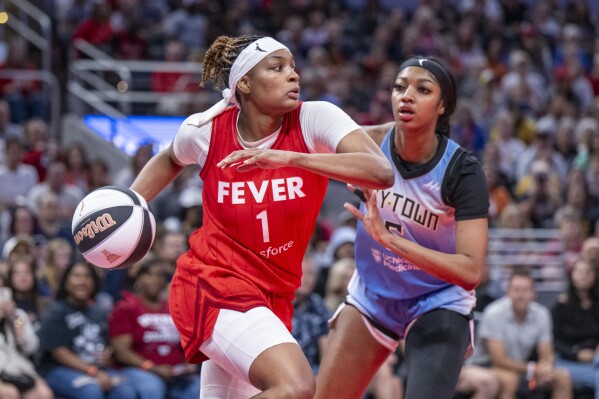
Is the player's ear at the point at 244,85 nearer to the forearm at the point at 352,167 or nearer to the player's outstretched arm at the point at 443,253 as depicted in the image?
the forearm at the point at 352,167

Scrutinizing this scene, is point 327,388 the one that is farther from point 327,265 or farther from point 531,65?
point 531,65

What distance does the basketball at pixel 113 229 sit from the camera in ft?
14.9

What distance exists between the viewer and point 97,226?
179 inches

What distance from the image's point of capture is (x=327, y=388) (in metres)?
5.05

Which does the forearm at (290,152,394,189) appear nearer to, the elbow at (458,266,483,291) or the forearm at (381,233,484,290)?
the forearm at (381,233,484,290)

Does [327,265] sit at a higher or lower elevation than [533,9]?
lower

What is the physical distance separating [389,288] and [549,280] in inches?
268

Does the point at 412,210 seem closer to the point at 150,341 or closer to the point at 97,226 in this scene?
the point at 97,226

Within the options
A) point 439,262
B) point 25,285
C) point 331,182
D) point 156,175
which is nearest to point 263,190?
point 156,175

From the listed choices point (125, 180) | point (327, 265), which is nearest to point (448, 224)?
point (327, 265)

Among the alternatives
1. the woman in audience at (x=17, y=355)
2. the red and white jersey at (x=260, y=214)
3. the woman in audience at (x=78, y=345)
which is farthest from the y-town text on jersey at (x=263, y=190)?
the woman in audience at (x=78, y=345)

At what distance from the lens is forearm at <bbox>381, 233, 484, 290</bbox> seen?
4727 millimetres

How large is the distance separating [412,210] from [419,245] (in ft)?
0.93

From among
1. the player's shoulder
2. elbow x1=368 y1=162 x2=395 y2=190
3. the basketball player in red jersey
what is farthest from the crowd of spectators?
elbow x1=368 y1=162 x2=395 y2=190
